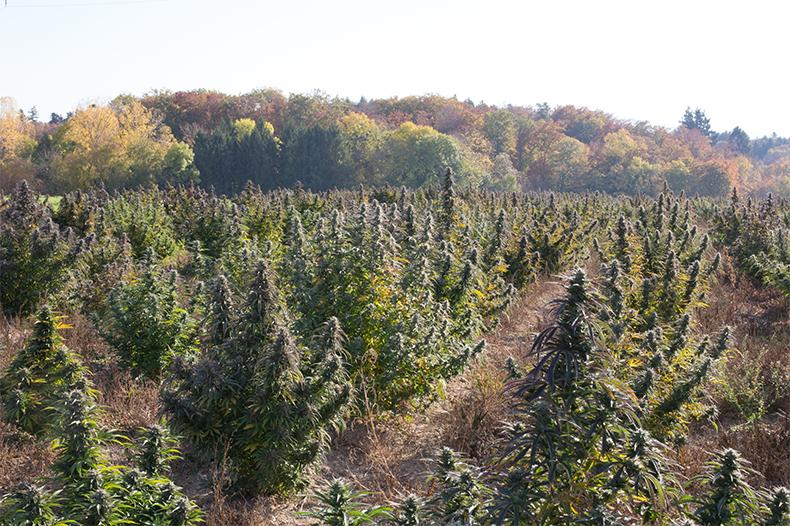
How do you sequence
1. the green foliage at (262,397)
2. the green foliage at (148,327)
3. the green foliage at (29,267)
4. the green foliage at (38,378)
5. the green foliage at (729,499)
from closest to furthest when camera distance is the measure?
the green foliage at (729,499) < the green foliage at (262,397) < the green foliage at (38,378) < the green foliage at (148,327) < the green foliage at (29,267)

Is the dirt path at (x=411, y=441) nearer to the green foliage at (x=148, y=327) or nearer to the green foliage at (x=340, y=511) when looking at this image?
the green foliage at (x=340, y=511)

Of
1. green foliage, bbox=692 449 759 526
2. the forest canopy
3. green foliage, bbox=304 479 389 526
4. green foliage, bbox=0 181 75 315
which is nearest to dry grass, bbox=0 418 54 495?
green foliage, bbox=304 479 389 526

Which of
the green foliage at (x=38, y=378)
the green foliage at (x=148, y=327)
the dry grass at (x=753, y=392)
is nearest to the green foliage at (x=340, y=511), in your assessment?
the dry grass at (x=753, y=392)

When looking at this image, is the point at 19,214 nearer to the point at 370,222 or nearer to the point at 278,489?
the point at 370,222

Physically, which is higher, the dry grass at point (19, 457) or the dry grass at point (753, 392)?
the dry grass at point (753, 392)

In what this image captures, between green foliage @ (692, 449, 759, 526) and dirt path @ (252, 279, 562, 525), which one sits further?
dirt path @ (252, 279, 562, 525)

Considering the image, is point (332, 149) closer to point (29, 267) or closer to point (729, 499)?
point (29, 267)

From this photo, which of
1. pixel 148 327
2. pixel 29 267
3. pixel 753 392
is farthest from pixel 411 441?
pixel 29 267

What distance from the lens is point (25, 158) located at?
5219 centimetres

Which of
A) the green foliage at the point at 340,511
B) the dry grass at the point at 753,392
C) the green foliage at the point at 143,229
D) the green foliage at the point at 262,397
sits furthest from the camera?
the green foliage at the point at 143,229

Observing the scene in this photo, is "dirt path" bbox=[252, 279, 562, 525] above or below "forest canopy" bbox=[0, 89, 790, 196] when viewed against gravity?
below

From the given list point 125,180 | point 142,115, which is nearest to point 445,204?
point 125,180

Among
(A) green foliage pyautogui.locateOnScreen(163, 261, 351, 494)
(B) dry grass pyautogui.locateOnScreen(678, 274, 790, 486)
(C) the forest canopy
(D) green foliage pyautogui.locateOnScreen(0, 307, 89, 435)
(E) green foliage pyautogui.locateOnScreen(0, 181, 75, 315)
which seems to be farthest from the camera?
(C) the forest canopy

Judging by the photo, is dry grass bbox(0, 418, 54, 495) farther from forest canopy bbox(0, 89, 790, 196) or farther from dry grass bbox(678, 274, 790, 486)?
forest canopy bbox(0, 89, 790, 196)
